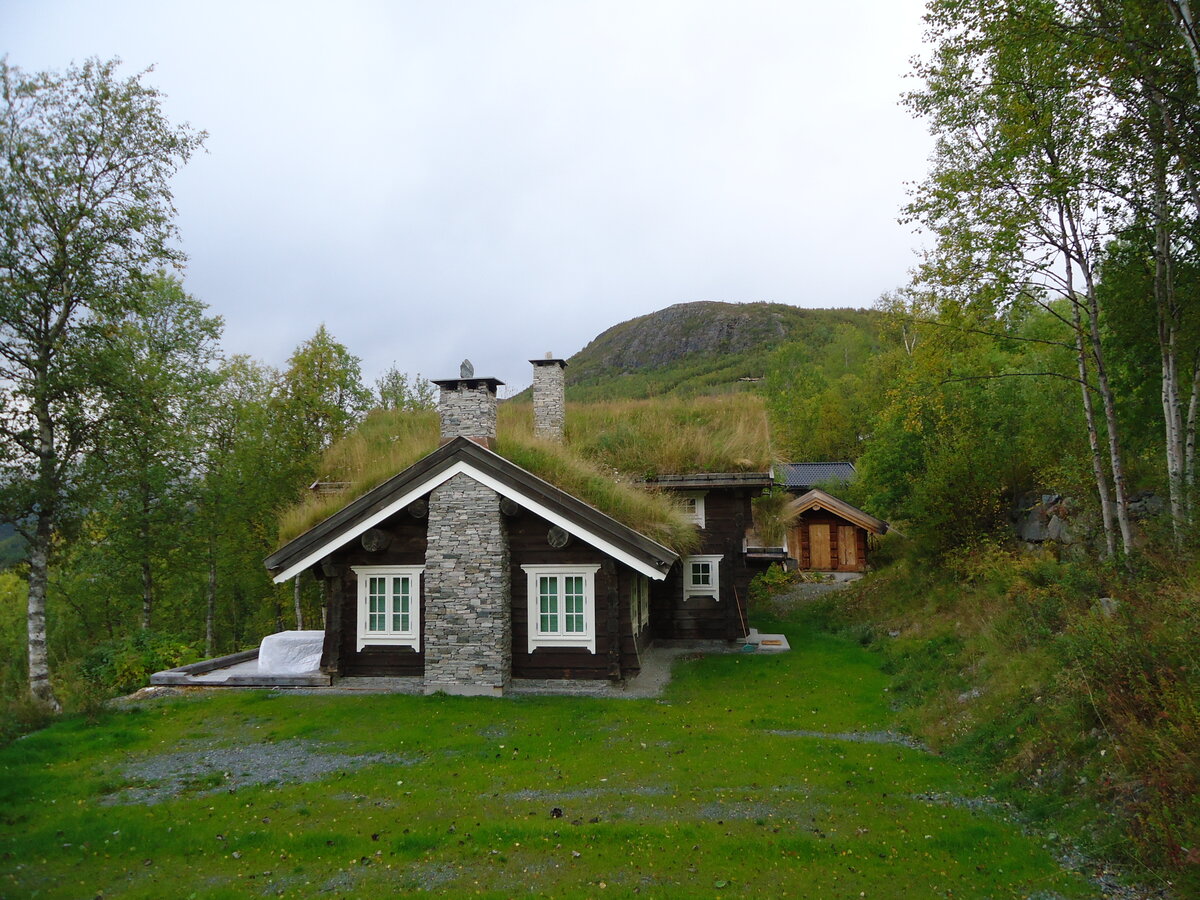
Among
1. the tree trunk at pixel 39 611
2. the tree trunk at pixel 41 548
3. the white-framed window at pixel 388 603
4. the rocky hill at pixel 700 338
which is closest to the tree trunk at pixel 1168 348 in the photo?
the white-framed window at pixel 388 603

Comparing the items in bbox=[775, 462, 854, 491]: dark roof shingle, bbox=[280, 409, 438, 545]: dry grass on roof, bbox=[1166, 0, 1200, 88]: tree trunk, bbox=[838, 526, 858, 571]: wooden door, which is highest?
bbox=[1166, 0, 1200, 88]: tree trunk

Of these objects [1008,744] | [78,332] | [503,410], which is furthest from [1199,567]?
[78,332]

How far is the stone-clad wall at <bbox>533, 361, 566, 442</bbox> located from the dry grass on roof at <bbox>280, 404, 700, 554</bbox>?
608 mm

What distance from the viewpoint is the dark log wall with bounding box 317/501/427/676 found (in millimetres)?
15789

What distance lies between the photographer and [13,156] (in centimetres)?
1527

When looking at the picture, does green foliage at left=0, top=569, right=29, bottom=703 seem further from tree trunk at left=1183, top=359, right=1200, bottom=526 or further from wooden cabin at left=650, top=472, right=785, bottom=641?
tree trunk at left=1183, top=359, right=1200, bottom=526

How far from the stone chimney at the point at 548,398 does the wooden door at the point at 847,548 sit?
890 inches

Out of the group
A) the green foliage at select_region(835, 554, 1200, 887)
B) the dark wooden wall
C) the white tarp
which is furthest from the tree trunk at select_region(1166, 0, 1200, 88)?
the white tarp

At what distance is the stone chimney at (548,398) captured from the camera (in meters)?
20.0

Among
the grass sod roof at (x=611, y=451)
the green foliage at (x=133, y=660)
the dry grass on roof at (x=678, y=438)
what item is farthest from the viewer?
the dry grass on roof at (x=678, y=438)

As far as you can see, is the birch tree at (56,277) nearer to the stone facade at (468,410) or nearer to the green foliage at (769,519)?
the stone facade at (468,410)

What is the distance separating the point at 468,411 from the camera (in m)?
16.1

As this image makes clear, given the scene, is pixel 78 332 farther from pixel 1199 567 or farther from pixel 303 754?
pixel 1199 567

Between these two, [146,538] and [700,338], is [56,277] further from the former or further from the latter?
[700,338]
